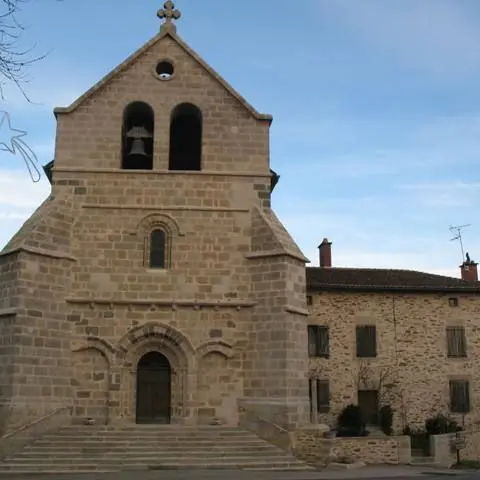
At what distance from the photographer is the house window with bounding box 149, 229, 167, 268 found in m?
18.6

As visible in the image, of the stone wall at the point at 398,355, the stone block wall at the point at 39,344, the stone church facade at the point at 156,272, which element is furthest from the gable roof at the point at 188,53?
the stone wall at the point at 398,355

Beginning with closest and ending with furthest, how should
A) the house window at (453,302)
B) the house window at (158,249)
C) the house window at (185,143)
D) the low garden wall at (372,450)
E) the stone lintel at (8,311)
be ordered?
1. the stone lintel at (8,311)
2. the house window at (158,249)
3. the low garden wall at (372,450)
4. the house window at (185,143)
5. the house window at (453,302)

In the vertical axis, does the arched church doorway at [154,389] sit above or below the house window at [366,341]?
below

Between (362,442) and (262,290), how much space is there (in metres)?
5.75

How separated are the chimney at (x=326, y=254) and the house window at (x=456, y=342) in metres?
6.07

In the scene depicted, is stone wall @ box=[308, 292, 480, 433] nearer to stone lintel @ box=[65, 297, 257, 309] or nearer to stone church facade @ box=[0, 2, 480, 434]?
stone church facade @ box=[0, 2, 480, 434]

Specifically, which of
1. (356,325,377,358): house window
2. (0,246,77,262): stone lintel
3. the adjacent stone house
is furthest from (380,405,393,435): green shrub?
(0,246,77,262): stone lintel

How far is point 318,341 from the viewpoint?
23.2 m

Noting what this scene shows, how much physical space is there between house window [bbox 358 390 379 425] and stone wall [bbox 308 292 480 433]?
0.21 metres

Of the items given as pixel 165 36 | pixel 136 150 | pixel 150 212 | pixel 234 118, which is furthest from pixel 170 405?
pixel 165 36

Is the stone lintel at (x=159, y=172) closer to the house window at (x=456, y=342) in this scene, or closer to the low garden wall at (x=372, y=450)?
the low garden wall at (x=372, y=450)

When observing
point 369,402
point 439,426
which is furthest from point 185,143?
point 439,426

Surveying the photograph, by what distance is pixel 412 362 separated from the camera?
23.5 meters

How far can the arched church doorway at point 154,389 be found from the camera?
17844 millimetres
